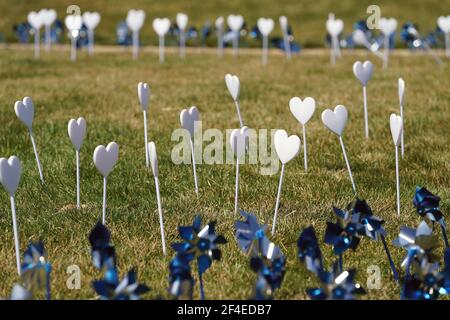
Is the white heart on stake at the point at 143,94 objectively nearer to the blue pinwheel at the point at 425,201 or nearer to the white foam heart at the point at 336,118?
the white foam heart at the point at 336,118

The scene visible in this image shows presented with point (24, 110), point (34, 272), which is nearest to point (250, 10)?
point (24, 110)

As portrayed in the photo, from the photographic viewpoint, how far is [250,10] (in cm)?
1703

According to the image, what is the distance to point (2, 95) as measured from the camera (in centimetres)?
708

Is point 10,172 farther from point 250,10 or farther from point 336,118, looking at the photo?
point 250,10

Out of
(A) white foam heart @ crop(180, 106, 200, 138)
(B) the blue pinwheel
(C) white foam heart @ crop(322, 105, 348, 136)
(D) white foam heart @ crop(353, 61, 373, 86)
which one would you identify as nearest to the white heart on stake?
(A) white foam heart @ crop(180, 106, 200, 138)

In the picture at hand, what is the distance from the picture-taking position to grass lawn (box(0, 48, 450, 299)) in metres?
3.02

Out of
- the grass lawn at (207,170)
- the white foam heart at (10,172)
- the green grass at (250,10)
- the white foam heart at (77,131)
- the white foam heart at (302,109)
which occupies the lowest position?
the grass lawn at (207,170)

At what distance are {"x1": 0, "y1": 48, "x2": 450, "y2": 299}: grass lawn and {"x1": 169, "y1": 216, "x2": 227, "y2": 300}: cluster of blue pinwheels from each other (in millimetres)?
265

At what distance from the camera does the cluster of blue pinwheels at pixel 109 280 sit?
2203 millimetres

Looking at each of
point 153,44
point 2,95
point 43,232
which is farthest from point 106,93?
point 153,44

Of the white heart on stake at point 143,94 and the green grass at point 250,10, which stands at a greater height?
the green grass at point 250,10

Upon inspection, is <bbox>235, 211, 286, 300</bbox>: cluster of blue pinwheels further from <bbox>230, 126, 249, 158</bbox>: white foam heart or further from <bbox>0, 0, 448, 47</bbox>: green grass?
<bbox>0, 0, 448, 47</bbox>: green grass

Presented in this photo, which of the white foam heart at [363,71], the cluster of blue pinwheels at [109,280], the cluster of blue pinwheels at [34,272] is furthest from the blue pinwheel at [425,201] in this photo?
the white foam heart at [363,71]

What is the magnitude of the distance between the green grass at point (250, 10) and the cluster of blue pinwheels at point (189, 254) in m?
12.5
